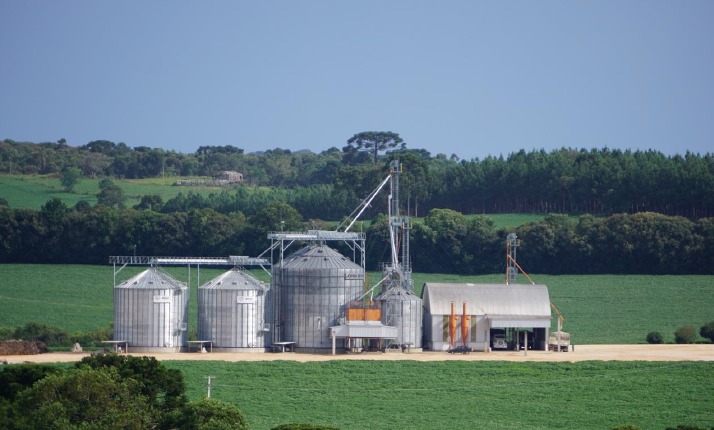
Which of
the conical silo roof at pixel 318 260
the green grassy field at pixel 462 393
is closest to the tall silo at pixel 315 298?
the conical silo roof at pixel 318 260

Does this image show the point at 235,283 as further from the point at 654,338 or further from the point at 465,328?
the point at 654,338

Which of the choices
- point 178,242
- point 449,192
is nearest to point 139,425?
point 178,242

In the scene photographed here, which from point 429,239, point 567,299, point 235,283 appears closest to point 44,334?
point 235,283

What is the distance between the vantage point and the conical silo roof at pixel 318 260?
293 ft

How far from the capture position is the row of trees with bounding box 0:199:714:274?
427ft

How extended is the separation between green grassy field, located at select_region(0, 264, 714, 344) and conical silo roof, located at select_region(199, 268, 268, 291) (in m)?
16.6

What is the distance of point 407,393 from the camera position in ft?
251

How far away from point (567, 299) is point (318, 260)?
36.7 meters

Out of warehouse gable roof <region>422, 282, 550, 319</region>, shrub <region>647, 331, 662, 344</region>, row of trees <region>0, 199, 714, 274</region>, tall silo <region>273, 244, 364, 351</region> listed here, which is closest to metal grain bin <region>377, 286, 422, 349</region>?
warehouse gable roof <region>422, 282, 550, 319</region>

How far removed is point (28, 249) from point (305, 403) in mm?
69170

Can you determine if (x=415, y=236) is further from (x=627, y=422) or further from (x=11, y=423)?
(x=11, y=423)

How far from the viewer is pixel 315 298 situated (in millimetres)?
88688

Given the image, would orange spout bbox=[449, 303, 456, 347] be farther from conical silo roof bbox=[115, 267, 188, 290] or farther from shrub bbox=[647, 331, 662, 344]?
shrub bbox=[647, 331, 662, 344]

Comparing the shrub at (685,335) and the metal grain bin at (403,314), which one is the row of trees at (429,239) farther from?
the metal grain bin at (403,314)
